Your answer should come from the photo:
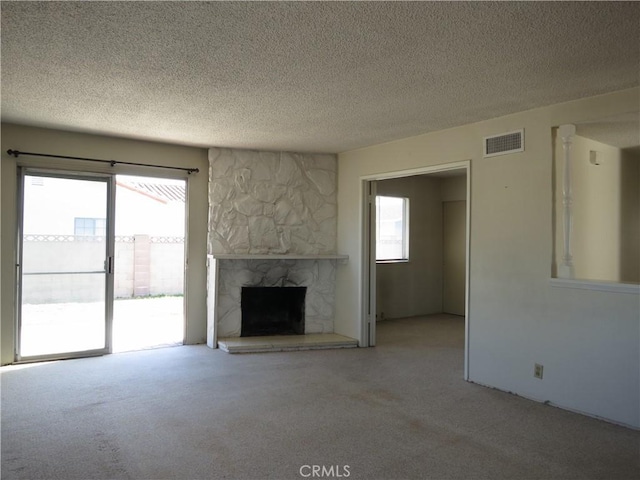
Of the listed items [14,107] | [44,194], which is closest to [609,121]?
[14,107]

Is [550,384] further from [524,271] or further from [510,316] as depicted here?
[524,271]

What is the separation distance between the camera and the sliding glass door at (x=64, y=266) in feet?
14.9

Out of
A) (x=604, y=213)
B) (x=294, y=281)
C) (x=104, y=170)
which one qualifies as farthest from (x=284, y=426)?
(x=604, y=213)

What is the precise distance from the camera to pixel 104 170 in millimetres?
4855

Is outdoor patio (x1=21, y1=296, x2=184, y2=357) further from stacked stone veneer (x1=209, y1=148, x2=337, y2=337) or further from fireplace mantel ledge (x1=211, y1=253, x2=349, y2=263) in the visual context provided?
fireplace mantel ledge (x1=211, y1=253, x2=349, y2=263)

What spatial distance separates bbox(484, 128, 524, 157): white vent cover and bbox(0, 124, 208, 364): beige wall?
10.6 ft

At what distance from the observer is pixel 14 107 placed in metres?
3.79

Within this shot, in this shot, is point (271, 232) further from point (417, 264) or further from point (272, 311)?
point (417, 264)

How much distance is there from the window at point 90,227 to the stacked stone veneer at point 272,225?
3.84 ft

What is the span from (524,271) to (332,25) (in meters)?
2.54

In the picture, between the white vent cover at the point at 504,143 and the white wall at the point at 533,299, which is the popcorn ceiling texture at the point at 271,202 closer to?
the white wall at the point at 533,299
